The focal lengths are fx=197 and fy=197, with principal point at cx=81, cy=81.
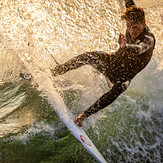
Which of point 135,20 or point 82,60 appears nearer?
point 135,20

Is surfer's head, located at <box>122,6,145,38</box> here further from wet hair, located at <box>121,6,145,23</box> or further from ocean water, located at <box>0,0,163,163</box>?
ocean water, located at <box>0,0,163,163</box>

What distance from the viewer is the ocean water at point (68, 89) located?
1.40 metres

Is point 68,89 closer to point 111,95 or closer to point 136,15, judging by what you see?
point 111,95

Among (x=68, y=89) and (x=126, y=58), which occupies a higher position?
(x=126, y=58)

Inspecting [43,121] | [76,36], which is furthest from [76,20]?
[43,121]

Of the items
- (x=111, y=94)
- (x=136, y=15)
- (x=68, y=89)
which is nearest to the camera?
(x=136, y=15)

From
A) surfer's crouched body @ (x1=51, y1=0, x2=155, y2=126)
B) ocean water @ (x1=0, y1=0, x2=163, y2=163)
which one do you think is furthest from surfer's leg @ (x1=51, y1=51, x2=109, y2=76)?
ocean water @ (x1=0, y1=0, x2=163, y2=163)

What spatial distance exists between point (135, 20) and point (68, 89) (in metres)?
0.80

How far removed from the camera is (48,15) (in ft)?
5.12

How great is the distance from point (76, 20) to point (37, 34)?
13.1 inches

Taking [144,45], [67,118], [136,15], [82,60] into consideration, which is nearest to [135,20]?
[136,15]

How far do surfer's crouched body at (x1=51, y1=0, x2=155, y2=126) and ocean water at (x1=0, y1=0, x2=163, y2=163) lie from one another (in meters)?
0.25

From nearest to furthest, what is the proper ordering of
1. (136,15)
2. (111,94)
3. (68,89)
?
(136,15) < (111,94) < (68,89)

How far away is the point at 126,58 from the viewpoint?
1176 millimetres
